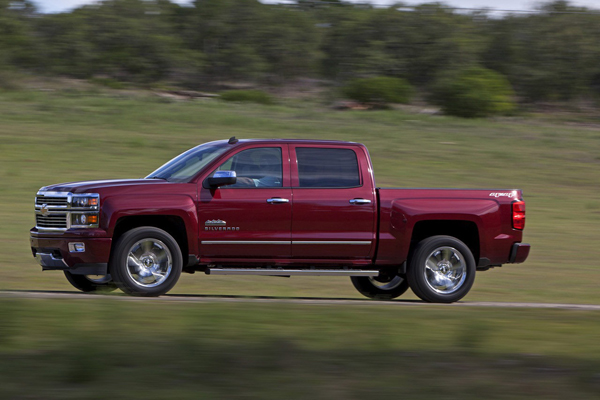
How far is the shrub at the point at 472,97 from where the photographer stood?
39031mm

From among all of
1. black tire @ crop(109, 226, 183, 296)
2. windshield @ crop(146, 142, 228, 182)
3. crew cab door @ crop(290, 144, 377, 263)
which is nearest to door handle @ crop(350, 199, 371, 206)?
crew cab door @ crop(290, 144, 377, 263)

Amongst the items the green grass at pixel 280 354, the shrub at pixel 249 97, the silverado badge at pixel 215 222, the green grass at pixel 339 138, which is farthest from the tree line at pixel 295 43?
the green grass at pixel 280 354

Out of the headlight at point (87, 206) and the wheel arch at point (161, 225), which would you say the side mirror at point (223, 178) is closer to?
the wheel arch at point (161, 225)

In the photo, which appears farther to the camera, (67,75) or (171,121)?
(67,75)

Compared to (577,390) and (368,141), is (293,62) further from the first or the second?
(577,390)

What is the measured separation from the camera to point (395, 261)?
9.59 m

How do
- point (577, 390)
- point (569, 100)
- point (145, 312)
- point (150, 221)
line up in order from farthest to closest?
point (569, 100) < point (150, 221) < point (145, 312) < point (577, 390)

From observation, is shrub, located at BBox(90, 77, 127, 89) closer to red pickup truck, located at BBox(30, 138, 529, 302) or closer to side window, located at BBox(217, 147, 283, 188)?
red pickup truck, located at BBox(30, 138, 529, 302)

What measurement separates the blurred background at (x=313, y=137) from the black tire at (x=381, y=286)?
26 centimetres

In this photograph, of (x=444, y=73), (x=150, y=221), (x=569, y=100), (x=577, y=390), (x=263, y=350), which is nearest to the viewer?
(x=577, y=390)

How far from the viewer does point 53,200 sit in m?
8.94

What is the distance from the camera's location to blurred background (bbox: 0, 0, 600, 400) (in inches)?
209

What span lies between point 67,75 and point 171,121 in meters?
22.9

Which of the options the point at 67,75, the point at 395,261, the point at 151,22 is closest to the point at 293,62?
the point at 151,22
